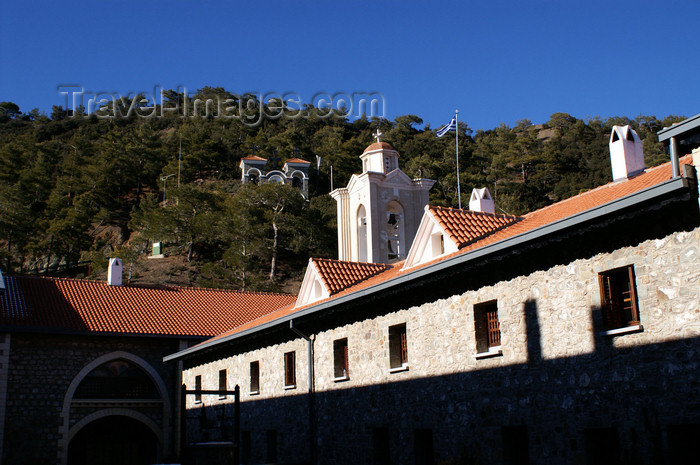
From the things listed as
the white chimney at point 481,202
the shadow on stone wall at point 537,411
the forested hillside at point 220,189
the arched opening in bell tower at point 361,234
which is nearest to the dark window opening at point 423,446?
the shadow on stone wall at point 537,411

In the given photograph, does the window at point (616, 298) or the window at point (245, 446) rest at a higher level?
the window at point (616, 298)

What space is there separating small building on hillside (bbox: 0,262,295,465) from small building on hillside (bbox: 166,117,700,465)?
9.67 m

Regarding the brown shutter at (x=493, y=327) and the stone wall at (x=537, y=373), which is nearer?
the stone wall at (x=537, y=373)

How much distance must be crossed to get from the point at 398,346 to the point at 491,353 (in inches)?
131

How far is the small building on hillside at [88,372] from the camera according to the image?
24641 mm

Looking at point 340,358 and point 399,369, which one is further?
point 340,358

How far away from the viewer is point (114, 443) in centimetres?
2697

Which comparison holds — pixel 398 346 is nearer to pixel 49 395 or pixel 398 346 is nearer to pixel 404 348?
pixel 404 348

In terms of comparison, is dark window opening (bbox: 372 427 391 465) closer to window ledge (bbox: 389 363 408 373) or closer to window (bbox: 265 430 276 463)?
window ledge (bbox: 389 363 408 373)

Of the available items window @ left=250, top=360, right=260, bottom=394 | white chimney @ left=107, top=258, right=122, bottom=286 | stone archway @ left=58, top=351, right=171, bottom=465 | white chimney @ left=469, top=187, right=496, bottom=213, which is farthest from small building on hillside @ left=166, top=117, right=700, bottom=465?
white chimney @ left=107, top=258, right=122, bottom=286

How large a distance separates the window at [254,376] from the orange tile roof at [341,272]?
13.5ft

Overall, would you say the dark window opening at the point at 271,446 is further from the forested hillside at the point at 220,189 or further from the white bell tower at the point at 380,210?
the forested hillside at the point at 220,189

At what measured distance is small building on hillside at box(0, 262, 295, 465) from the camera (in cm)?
2464

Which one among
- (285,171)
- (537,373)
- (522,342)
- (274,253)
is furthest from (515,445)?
(285,171)
